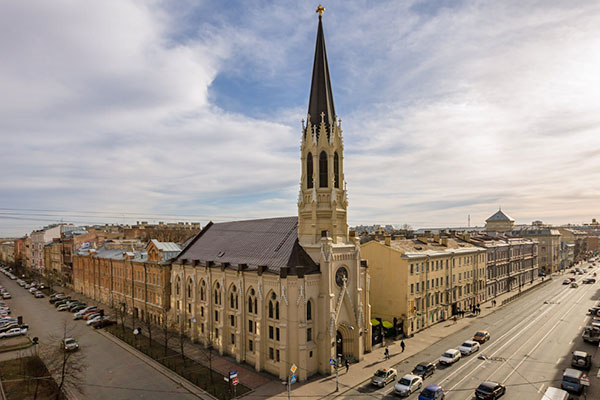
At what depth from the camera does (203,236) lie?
59375 mm

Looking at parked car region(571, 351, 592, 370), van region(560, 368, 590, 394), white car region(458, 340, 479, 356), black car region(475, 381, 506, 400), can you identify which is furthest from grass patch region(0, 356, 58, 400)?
parked car region(571, 351, 592, 370)

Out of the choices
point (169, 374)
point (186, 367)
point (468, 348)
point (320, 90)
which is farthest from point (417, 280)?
point (169, 374)

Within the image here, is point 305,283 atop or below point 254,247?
below

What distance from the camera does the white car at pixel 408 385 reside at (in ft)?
103

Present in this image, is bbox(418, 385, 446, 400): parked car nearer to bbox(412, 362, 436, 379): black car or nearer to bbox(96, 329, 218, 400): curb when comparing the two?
bbox(412, 362, 436, 379): black car

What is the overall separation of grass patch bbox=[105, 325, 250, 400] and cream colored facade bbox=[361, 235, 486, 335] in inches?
1072

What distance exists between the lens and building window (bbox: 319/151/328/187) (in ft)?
137

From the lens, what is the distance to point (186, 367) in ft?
Answer: 129

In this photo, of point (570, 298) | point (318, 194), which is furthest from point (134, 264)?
point (570, 298)

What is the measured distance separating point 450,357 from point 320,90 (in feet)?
116

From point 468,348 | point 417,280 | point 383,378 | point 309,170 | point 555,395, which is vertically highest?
point 309,170

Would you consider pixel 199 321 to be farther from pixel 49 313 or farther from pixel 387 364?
pixel 49 313

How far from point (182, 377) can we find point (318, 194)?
1002 inches

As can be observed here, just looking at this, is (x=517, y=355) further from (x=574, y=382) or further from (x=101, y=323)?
(x=101, y=323)
